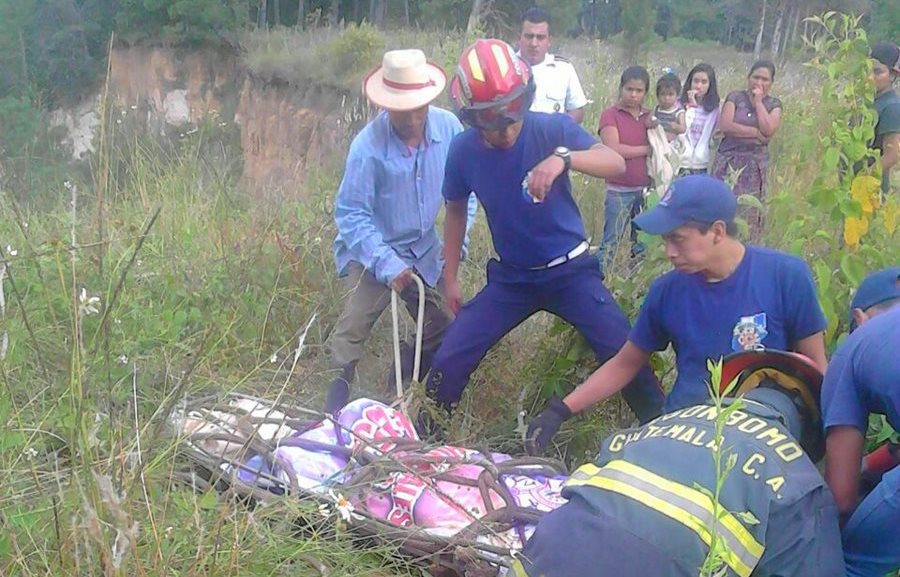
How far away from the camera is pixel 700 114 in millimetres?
6422

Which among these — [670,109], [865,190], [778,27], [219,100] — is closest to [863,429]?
[865,190]

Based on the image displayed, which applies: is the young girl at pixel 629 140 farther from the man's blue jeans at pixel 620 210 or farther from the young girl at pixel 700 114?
the young girl at pixel 700 114

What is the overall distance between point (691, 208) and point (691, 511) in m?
1.29

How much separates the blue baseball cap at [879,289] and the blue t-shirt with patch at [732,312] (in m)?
0.24

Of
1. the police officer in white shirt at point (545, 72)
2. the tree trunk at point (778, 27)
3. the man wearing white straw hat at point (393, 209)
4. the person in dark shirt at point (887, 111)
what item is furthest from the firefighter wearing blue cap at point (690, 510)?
the tree trunk at point (778, 27)

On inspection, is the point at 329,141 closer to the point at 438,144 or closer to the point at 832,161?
the point at 438,144

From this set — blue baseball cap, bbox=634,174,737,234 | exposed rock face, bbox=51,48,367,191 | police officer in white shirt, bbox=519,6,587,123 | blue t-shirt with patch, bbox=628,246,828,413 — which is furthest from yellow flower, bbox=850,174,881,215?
exposed rock face, bbox=51,48,367,191

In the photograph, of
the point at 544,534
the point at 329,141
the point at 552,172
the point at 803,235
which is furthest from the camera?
the point at 329,141

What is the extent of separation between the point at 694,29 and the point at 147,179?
119ft

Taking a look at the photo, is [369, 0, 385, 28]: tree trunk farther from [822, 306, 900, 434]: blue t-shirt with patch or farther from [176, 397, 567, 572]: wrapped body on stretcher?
[822, 306, 900, 434]: blue t-shirt with patch

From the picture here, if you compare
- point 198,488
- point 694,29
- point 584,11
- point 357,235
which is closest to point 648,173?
point 357,235

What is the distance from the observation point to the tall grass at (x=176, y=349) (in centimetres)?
204

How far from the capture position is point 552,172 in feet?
10.8

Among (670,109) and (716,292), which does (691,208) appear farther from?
(670,109)
